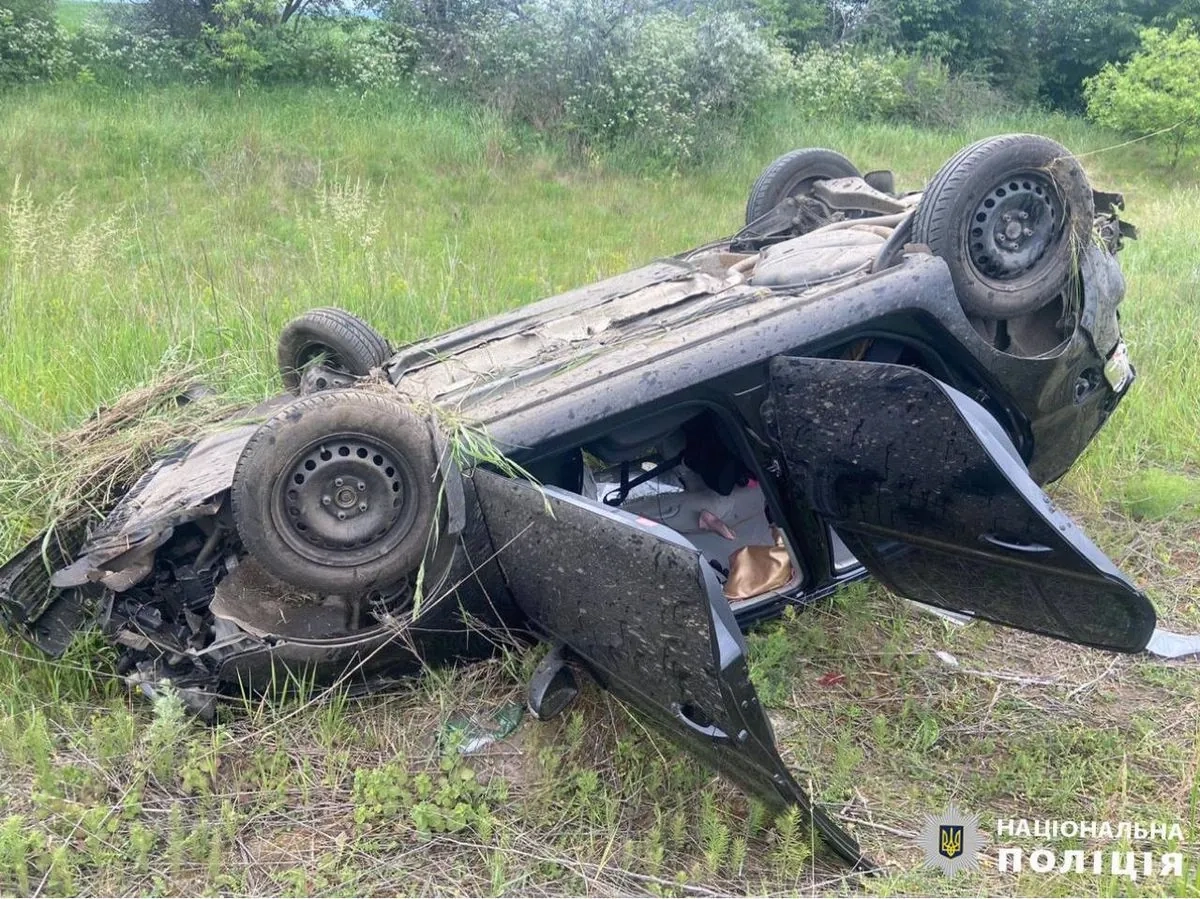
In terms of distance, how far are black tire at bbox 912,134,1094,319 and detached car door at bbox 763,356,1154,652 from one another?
0.71 metres

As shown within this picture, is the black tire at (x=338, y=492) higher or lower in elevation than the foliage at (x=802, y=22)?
lower

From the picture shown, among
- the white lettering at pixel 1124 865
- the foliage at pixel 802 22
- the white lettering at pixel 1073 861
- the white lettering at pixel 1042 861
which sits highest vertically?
the foliage at pixel 802 22

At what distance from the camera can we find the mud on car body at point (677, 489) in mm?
2498

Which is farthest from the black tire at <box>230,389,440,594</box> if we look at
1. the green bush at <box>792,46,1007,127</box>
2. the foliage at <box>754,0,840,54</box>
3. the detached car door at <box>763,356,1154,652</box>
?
the foliage at <box>754,0,840,54</box>

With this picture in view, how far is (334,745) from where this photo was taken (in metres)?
3.02

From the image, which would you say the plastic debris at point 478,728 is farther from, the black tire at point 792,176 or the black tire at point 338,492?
the black tire at point 792,176

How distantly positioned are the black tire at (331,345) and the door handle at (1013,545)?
2.20m

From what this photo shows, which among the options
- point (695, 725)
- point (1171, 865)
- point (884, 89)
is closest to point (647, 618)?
point (695, 725)

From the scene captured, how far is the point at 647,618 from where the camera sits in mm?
2291

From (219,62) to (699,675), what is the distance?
12.3m

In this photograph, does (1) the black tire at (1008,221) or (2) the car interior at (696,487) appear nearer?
(2) the car interior at (696,487)

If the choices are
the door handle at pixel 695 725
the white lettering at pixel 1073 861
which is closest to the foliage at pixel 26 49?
the door handle at pixel 695 725

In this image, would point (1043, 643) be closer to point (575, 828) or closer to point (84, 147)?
point (575, 828)

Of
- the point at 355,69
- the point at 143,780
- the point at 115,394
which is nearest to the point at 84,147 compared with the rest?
the point at 355,69
